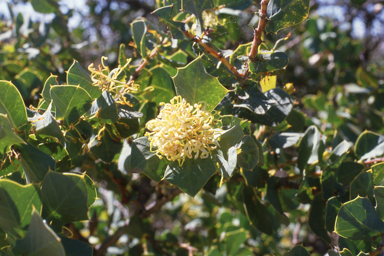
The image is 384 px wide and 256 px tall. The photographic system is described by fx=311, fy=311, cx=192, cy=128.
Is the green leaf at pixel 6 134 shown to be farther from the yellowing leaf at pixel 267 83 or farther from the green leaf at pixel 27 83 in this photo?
the green leaf at pixel 27 83

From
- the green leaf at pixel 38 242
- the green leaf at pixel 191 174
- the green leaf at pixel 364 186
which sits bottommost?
the green leaf at pixel 364 186

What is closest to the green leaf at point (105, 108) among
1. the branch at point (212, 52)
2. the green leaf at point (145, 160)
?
the green leaf at point (145, 160)

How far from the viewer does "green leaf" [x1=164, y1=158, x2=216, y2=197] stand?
928 millimetres

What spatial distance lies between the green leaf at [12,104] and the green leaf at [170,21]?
51 cm

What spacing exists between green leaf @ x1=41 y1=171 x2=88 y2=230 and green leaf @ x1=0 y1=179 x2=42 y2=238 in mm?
37

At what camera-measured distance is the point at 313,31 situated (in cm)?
324

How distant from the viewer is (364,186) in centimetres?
108

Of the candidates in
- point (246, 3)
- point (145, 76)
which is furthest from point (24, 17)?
point (246, 3)

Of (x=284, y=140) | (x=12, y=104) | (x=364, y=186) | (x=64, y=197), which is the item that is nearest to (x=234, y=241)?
(x=284, y=140)

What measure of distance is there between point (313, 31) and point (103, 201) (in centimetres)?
267

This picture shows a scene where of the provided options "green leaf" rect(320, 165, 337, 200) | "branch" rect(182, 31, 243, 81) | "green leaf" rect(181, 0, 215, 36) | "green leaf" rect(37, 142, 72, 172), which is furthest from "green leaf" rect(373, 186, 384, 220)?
"green leaf" rect(37, 142, 72, 172)

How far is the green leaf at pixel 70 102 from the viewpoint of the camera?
93cm

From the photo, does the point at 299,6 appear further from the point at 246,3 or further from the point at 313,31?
the point at 313,31

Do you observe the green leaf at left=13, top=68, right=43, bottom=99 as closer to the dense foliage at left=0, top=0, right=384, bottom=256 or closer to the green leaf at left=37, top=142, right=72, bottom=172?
the dense foliage at left=0, top=0, right=384, bottom=256
